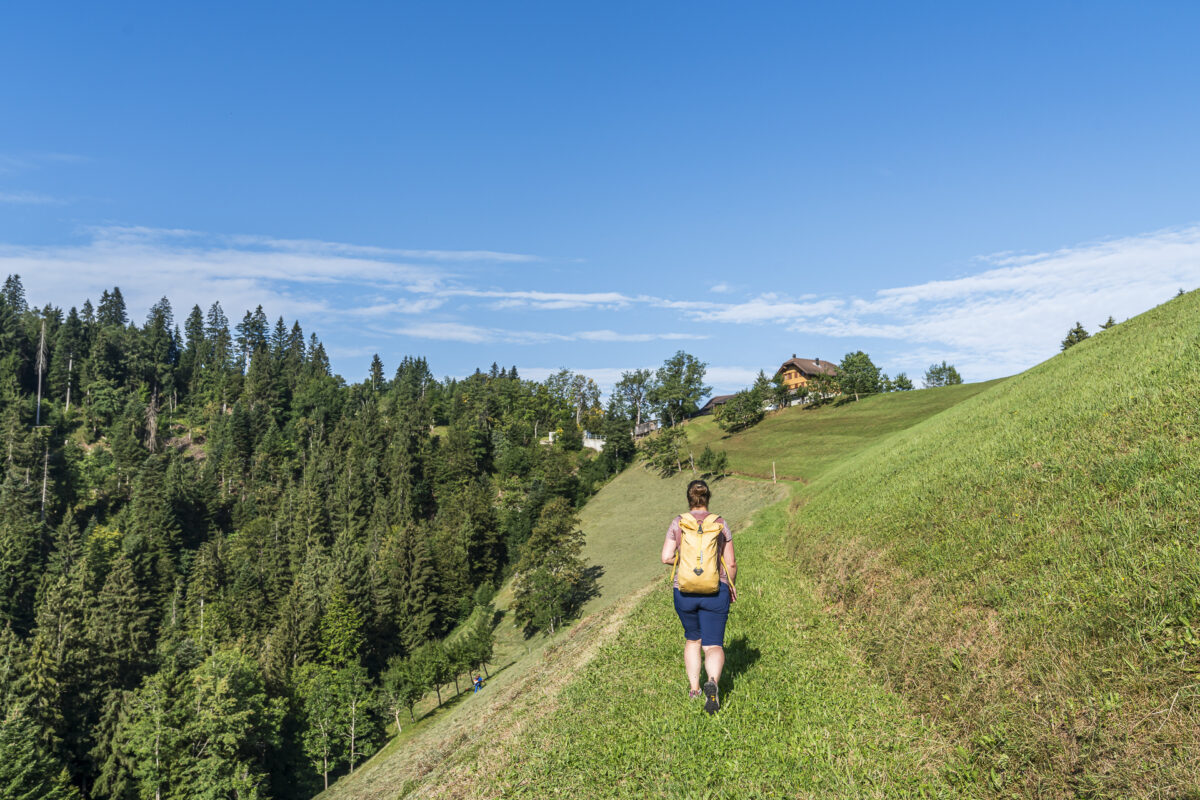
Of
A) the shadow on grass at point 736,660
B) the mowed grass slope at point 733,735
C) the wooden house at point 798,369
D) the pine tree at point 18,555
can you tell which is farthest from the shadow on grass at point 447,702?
the wooden house at point 798,369

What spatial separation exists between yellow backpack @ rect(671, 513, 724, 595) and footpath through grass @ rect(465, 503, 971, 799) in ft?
6.27

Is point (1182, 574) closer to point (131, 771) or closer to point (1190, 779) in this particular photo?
point (1190, 779)

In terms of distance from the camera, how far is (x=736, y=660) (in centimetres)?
1046

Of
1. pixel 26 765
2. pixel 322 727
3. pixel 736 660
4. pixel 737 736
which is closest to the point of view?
pixel 737 736

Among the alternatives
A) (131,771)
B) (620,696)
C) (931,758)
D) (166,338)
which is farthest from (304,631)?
(166,338)

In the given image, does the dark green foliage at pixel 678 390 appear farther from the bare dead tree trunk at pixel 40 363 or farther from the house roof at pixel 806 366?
the bare dead tree trunk at pixel 40 363

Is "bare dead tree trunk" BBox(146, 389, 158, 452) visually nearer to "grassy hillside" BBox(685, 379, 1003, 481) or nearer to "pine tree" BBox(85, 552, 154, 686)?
"pine tree" BBox(85, 552, 154, 686)

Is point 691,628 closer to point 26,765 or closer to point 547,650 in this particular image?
point 547,650

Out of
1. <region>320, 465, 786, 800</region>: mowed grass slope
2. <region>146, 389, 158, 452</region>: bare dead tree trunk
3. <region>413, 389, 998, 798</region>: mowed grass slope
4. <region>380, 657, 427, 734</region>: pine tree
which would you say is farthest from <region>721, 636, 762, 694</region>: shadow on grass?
<region>146, 389, 158, 452</region>: bare dead tree trunk

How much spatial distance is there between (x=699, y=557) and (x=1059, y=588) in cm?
542

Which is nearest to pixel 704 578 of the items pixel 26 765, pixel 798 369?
pixel 26 765

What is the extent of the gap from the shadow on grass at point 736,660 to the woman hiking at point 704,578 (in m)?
1.08

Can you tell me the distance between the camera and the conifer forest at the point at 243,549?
46.2 m

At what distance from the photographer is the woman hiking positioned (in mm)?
7945
